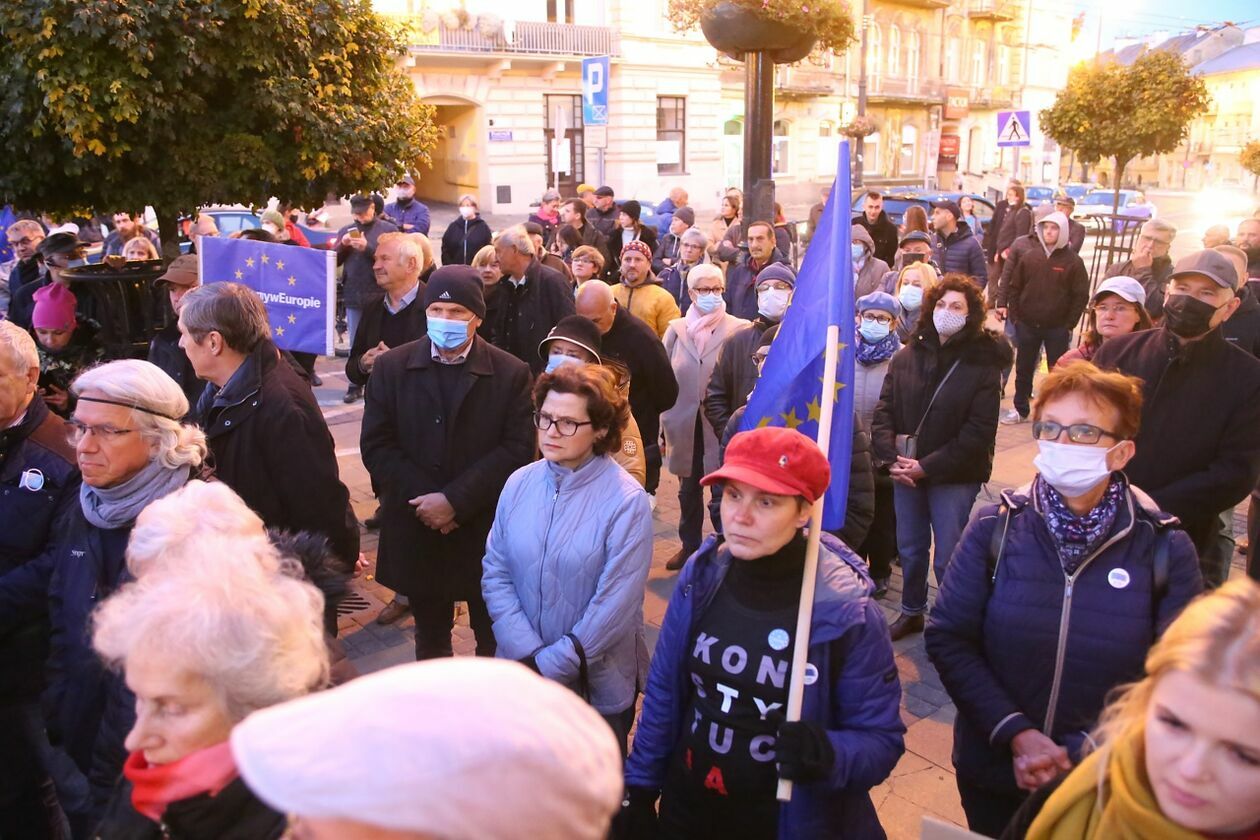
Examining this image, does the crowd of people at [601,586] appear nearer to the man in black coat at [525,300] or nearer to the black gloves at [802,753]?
the black gloves at [802,753]

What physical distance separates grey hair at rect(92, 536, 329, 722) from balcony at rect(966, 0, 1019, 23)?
5287 centimetres

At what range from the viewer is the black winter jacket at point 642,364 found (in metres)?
5.53

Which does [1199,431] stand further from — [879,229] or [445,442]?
[879,229]

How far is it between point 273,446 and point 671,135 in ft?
106

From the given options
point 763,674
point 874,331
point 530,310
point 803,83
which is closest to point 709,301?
point 874,331

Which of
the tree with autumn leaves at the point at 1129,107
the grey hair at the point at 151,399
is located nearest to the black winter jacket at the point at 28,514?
the grey hair at the point at 151,399

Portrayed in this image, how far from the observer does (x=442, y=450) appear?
425 centimetres

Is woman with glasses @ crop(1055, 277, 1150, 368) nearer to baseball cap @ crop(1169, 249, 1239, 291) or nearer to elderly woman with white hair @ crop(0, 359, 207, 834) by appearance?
baseball cap @ crop(1169, 249, 1239, 291)

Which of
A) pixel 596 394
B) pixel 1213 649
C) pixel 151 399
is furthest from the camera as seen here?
pixel 596 394

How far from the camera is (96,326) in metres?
5.66

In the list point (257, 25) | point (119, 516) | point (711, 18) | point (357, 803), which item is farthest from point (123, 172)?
point (357, 803)

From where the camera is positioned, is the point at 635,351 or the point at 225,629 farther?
the point at 635,351

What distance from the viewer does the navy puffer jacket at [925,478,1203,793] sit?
2531 mm

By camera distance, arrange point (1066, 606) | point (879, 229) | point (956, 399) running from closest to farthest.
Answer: point (1066, 606), point (956, 399), point (879, 229)
